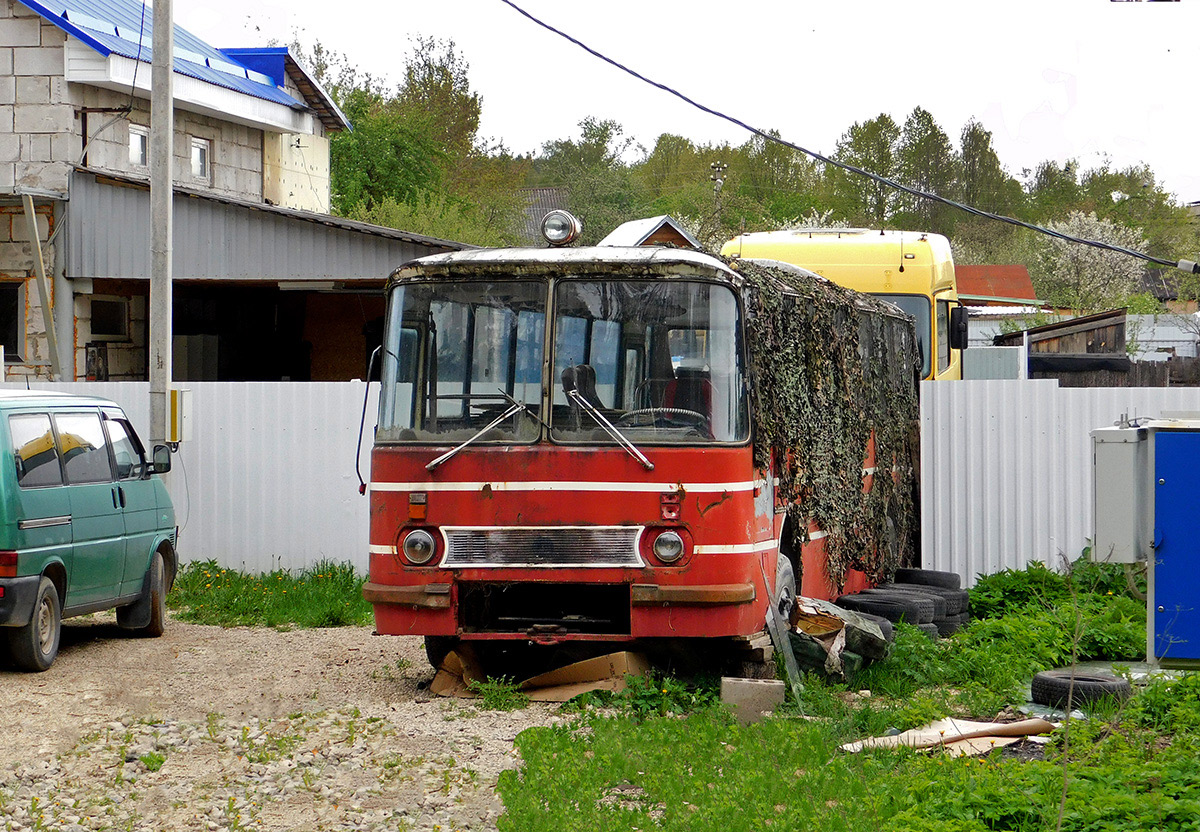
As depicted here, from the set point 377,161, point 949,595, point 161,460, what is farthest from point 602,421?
point 377,161

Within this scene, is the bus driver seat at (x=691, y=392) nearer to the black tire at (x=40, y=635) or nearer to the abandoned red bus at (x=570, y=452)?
the abandoned red bus at (x=570, y=452)

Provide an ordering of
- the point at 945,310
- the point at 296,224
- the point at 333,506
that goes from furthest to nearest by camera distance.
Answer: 1. the point at 296,224
2. the point at 945,310
3. the point at 333,506

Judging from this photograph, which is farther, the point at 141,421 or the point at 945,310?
the point at 945,310

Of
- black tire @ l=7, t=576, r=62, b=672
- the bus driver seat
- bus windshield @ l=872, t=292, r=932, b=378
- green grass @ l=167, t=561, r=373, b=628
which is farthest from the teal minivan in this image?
bus windshield @ l=872, t=292, r=932, b=378

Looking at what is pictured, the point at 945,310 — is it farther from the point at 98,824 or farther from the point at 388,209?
the point at 388,209

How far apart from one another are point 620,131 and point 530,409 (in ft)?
239

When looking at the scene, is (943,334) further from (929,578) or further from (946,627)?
(946,627)

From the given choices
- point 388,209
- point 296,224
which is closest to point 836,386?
point 296,224

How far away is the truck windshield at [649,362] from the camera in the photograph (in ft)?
27.9

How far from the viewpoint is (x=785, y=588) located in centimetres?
948

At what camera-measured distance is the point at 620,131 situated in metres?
79.8

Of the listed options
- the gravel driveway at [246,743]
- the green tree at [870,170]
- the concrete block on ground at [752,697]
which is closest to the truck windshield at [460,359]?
the gravel driveway at [246,743]

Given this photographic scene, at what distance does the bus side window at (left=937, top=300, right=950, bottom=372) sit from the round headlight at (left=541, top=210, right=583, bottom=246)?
24.7 ft

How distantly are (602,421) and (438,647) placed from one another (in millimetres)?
1951
